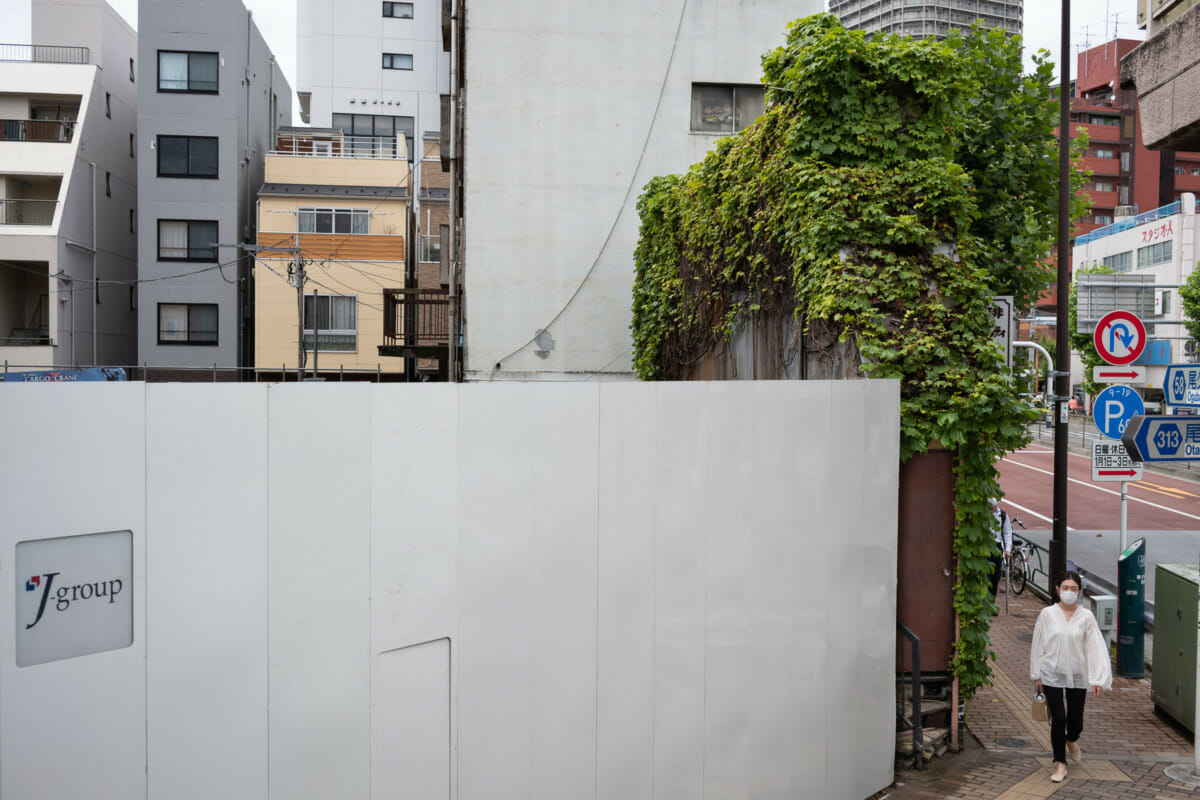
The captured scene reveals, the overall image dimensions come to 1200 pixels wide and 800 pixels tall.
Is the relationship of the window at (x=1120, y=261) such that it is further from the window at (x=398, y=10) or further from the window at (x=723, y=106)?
the window at (x=723, y=106)

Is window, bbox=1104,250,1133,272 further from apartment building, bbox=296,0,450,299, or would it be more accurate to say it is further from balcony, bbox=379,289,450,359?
balcony, bbox=379,289,450,359

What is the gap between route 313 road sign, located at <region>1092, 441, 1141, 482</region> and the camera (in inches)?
512

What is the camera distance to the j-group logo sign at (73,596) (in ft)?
12.1

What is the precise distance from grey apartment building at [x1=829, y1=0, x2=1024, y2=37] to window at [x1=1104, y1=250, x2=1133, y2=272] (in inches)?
2251

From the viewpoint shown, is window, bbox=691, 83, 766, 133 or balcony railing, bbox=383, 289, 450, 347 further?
balcony railing, bbox=383, 289, 450, 347

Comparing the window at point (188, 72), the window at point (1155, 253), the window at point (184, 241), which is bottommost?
the window at point (184, 241)

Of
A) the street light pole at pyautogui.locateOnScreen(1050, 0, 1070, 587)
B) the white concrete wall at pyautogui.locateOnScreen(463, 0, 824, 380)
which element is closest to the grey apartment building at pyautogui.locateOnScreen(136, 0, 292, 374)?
the white concrete wall at pyautogui.locateOnScreen(463, 0, 824, 380)

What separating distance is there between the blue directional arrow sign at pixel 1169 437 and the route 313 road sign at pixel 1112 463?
511cm

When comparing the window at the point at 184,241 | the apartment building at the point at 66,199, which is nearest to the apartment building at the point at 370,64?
the apartment building at the point at 66,199

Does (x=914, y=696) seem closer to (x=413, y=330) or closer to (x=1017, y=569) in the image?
(x=1017, y=569)

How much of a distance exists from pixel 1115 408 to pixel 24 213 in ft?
125

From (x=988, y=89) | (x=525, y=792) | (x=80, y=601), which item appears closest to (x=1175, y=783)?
(x=525, y=792)

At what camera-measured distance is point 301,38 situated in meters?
51.4

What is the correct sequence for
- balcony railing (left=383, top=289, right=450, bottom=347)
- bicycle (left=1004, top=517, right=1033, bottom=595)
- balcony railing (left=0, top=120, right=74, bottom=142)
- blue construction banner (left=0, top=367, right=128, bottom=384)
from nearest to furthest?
bicycle (left=1004, top=517, right=1033, bottom=595)
blue construction banner (left=0, top=367, right=128, bottom=384)
balcony railing (left=383, top=289, right=450, bottom=347)
balcony railing (left=0, top=120, right=74, bottom=142)
